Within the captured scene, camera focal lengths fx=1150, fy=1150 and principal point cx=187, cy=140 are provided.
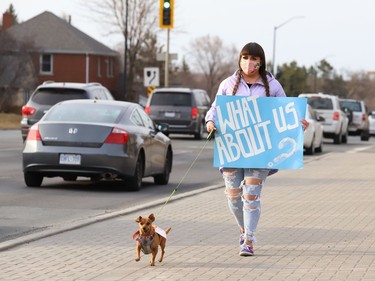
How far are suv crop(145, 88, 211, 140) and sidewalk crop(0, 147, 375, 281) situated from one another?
24.2 metres

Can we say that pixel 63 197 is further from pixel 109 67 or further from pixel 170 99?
pixel 109 67

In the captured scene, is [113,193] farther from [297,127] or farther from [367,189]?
[297,127]

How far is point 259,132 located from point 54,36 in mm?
75989

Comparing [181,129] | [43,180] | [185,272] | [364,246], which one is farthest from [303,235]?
[181,129]

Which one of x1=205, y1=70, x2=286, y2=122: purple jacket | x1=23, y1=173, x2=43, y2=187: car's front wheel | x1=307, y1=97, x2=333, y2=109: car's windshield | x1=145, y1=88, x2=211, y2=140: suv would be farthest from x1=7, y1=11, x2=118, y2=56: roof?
x1=205, y1=70, x2=286, y2=122: purple jacket

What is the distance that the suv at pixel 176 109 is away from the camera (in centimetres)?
4097

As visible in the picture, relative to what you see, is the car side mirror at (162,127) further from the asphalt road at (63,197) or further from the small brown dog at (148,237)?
the small brown dog at (148,237)

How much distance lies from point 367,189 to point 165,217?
614 cm

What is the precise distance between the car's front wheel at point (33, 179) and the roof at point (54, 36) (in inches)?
2540

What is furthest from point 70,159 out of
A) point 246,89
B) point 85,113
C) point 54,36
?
point 54,36

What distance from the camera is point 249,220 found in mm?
10148

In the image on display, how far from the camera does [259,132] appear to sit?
1045cm

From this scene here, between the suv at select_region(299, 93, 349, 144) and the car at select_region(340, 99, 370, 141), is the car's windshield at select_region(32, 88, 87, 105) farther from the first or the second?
the car at select_region(340, 99, 370, 141)

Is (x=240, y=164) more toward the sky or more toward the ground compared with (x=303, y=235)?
more toward the sky
